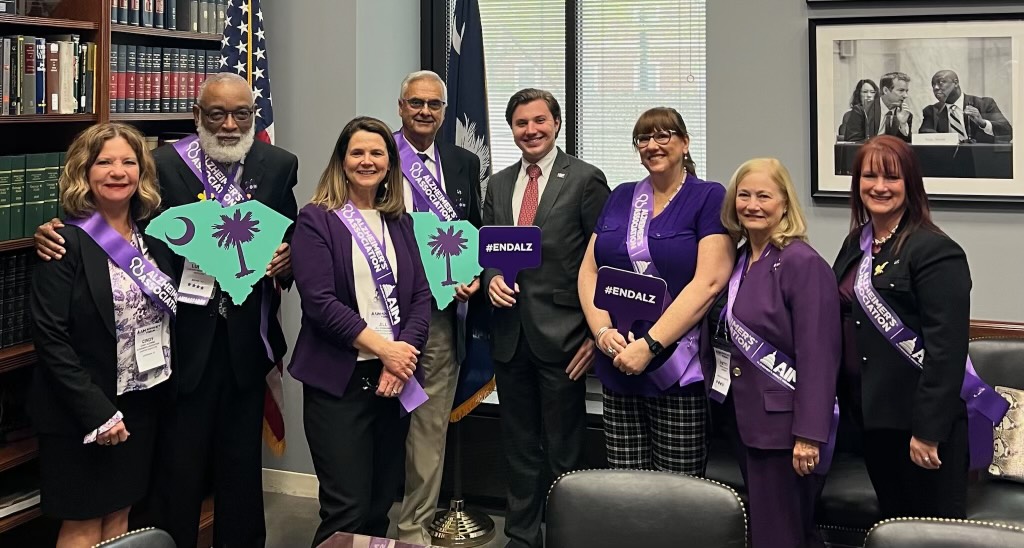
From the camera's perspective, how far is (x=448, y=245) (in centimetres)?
311

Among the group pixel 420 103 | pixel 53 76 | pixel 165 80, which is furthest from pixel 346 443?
pixel 165 80

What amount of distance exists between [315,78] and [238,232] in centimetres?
142

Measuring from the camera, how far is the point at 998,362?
3154 mm

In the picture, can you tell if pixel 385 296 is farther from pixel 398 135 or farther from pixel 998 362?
pixel 998 362

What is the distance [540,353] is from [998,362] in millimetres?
1493

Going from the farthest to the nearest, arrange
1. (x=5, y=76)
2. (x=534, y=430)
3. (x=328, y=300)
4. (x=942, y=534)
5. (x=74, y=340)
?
1. (x=534, y=430)
2. (x=5, y=76)
3. (x=328, y=300)
4. (x=74, y=340)
5. (x=942, y=534)

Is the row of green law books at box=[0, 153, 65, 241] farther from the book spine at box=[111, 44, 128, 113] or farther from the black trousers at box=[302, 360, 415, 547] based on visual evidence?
the black trousers at box=[302, 360, 415, 547]

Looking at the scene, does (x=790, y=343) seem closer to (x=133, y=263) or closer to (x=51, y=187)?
(x=133, y=263)

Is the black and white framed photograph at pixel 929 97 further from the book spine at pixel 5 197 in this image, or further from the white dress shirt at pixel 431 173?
the book spine at pixel 5 197

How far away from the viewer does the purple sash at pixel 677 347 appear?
2.88 meters

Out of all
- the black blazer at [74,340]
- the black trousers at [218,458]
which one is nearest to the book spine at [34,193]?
the black blazer at [74,340]

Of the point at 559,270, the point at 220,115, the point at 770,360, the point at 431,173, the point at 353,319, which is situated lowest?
the point at 770,360

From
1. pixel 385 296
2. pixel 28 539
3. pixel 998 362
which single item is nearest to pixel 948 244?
pixel 998 362

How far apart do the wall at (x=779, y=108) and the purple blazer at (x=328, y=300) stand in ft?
4.77
